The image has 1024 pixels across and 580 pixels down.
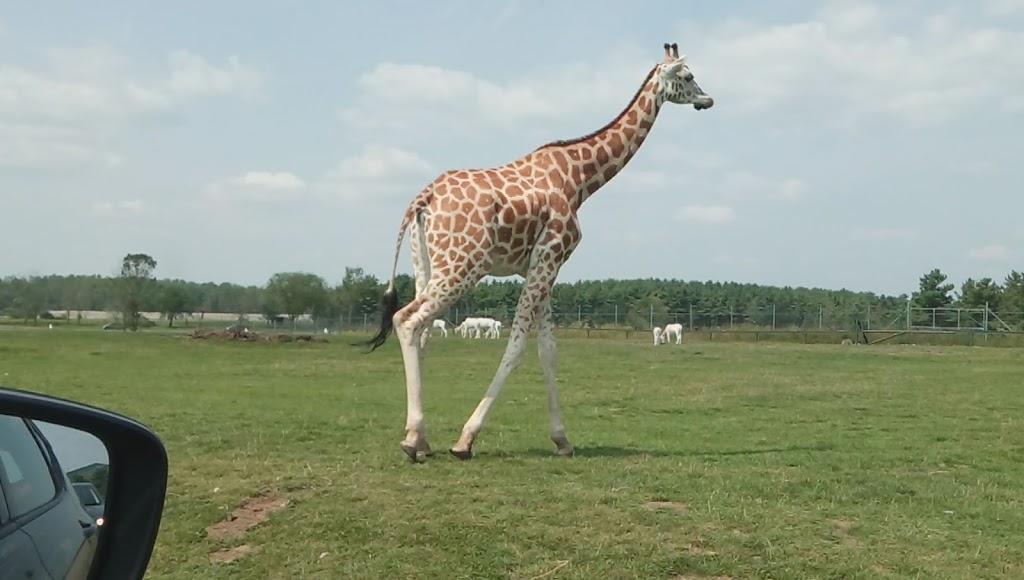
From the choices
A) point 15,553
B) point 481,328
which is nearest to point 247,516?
point 15,553

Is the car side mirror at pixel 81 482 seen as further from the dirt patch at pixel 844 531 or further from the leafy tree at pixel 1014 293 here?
the leafy tree at pixel 1014 293

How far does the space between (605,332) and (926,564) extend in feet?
160

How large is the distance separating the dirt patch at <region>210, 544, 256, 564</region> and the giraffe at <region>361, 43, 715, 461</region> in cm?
277

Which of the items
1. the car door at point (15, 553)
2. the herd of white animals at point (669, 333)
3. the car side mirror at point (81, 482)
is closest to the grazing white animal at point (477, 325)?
the herd of white animals at point (669, 333)

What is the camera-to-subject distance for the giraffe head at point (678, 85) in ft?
35.2

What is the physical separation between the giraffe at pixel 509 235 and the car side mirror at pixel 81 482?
5950 mm

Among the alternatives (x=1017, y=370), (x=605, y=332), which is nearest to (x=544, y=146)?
(x=1017, y=370)

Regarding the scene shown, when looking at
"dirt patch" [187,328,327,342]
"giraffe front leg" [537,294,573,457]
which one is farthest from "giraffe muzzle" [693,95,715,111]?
"dirt patch" [187,328,327,342]

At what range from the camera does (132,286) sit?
55.1 meters

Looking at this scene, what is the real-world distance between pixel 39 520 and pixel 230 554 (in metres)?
3.66

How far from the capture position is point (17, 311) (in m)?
66.8

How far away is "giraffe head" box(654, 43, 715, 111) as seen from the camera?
422 inches

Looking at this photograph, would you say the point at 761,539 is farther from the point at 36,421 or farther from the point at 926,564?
the point at 36,421

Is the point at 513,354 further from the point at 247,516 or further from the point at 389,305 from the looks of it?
the point at 247,516
